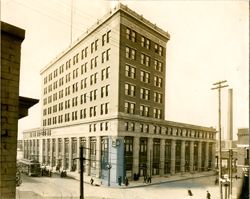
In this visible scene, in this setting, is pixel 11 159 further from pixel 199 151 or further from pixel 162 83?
pixel 199 151

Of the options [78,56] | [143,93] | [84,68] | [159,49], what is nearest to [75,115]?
[84,68]

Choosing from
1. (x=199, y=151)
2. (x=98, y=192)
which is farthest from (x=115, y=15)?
(x=199, y=151)

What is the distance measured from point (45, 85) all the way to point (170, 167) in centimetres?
3678

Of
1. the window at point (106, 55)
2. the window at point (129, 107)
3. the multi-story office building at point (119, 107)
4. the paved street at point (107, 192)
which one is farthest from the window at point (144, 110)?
the paved street at point (107, 192)

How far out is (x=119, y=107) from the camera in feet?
132

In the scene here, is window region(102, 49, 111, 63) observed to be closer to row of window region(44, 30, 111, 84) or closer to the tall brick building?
row of window region(44, 30, 111, 84)

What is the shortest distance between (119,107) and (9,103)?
32856 mm

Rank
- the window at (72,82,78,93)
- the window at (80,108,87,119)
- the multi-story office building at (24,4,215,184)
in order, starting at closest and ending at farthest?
the multi-story office building at (24,4,215,184) → the window at (80,108,87,119) → the window at (72,82,78,93)

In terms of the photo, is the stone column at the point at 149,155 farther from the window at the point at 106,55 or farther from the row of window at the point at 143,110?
the window at the point at 106,55

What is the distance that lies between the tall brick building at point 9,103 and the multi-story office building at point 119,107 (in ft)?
98.6

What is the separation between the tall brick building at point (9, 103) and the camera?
7392mm

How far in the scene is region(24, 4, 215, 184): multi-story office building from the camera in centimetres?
4091

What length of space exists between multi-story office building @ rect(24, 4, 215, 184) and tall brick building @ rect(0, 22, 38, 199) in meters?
30.1

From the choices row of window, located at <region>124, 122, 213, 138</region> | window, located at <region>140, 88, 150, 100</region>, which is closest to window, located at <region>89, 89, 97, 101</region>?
window, located at <region>140, 88, 150, 100</region>
